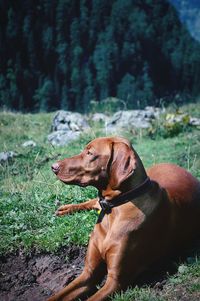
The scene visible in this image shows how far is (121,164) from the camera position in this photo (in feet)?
11.0

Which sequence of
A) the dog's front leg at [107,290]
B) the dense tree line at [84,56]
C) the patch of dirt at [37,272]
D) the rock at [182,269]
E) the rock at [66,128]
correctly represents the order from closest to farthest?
the dog's front leg at [107,290], the rock at [182,269], the patch of dirt at [37,272], the rock at [66,128], the dense tree line at [84,56]

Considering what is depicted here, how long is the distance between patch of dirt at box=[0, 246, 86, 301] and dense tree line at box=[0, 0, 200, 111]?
26.3 meters

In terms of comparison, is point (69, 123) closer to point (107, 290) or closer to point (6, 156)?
point (6, 156)

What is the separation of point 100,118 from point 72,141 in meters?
2.90

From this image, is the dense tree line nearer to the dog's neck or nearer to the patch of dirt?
the patch of dirt

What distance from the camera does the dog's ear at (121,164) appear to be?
3.33 meters

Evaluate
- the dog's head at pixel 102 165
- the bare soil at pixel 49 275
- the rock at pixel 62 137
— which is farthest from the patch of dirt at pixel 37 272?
the rock at pixel 62 137

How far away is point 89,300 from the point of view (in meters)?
3.14

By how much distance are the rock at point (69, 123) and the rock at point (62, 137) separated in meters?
0.39

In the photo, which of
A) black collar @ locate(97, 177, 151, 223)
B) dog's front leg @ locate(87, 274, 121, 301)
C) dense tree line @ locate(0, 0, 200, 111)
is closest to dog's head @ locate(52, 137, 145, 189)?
black collar @ locate(97, 177, 151, 223)

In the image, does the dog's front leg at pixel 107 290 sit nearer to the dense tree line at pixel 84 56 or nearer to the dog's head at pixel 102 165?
the dog's head at pixel 102 165

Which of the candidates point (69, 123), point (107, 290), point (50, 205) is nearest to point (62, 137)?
point (69, 123)

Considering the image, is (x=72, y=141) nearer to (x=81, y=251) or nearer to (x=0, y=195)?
(x=0, y=195)

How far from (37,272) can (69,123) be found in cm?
777
